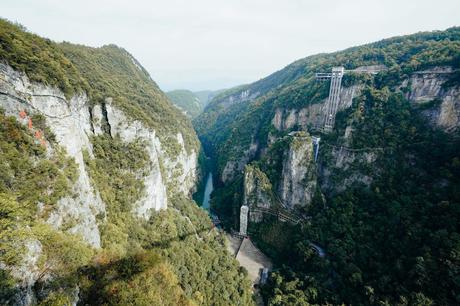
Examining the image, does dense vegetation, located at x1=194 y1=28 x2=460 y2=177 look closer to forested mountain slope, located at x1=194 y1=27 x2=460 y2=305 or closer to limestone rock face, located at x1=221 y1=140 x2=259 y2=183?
forested mountain slope, located at x1=194 y1=27 x2=460 y2=305

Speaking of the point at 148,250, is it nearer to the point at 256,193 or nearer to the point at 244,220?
the point at 244,220

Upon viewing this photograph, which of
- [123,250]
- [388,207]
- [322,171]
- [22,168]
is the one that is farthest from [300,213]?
[22,168]

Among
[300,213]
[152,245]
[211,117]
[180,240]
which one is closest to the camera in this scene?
[152,245]

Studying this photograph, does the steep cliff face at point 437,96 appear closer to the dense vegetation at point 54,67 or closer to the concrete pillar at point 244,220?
the concrete pillar at point 244,220

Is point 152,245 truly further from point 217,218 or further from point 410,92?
point 410,92

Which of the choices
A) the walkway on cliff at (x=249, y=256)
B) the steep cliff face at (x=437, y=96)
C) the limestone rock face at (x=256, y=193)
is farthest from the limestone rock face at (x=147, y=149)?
the steep cliff face at (x=437, y=96)

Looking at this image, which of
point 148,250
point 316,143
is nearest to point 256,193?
point 316,143

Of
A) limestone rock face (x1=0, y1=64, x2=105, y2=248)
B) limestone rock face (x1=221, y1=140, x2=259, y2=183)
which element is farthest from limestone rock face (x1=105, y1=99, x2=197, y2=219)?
limestone rock face (x1=221, y1=140, x2=259, y2=183)
